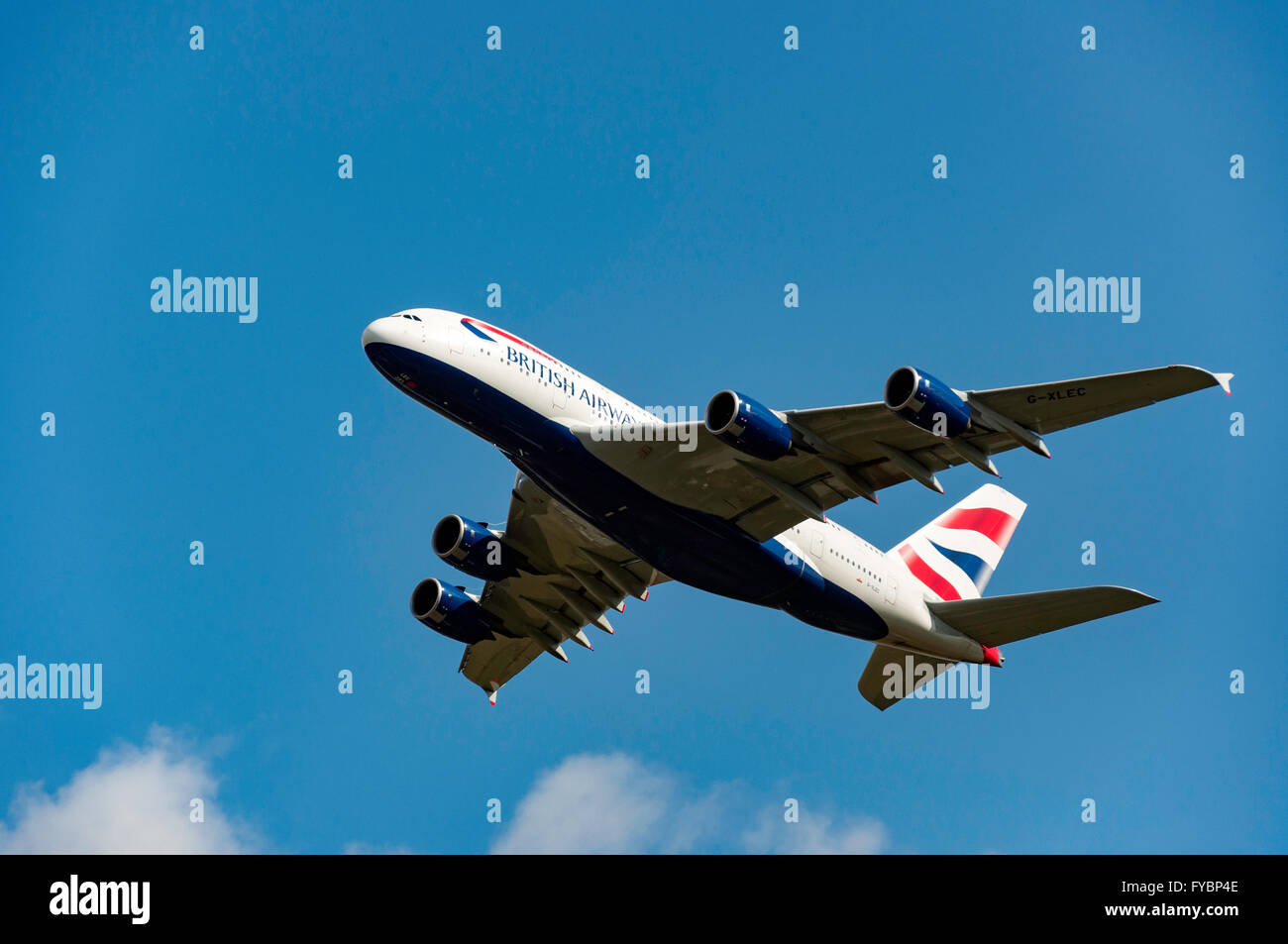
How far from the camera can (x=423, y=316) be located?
35.2 m

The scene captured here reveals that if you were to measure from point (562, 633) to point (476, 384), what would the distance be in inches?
505

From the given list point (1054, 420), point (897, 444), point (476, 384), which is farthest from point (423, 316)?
point (1054, 420)

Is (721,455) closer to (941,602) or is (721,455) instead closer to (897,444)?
(897,444)

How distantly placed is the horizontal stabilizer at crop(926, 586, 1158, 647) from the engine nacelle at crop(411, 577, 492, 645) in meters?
14.5

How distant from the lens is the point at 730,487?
36281 millimetres

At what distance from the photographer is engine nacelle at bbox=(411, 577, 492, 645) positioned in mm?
43188

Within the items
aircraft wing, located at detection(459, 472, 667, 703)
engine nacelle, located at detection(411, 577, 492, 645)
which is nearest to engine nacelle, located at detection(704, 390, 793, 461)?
aircraft wing, located at detection(459, 472, 667, 703)

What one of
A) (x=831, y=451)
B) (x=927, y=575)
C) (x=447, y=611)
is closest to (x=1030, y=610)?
(x=927, y=575)

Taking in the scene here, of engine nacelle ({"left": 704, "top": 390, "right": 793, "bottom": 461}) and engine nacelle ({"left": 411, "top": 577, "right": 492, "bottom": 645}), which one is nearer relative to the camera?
engine nacelle ({"left": 704, "top": 390, "right": 793, "bottom": 461})

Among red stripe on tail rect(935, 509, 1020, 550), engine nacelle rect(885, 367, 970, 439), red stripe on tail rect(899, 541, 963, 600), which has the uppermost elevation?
engine nacelle rect(885, 367, 970, 439)

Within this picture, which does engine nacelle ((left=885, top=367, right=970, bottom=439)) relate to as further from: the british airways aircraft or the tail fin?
the tail fin

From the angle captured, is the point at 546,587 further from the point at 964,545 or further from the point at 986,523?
the point at 986,523

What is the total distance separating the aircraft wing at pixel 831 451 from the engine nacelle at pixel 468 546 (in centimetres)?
708

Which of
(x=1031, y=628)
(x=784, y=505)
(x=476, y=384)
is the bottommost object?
(x=1031, y=628)
